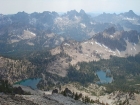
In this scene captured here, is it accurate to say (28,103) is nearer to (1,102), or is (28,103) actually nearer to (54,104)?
(1,102)

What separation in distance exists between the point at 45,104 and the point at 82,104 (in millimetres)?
48896

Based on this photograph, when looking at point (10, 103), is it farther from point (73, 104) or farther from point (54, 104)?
point (73, 104)

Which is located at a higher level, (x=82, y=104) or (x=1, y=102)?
(x=1, y=102)

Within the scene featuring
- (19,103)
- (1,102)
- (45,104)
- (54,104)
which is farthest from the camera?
(54,104)

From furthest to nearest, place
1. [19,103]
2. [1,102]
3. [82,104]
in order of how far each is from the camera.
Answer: [82,104] < [19,103] < [1,102]

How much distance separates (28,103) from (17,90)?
64.7 meters

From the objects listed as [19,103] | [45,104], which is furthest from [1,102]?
[45,104]

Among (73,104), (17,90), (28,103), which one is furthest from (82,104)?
(28,103)

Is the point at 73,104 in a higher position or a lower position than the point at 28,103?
lower

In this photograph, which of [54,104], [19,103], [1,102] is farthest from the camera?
[54,104]

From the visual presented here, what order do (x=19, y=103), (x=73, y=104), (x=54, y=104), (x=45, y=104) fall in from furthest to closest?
1. (x=73, y=104)
2. (x=54, y=104)
3. (x=45, y=104)
4. (x=19, y=103)

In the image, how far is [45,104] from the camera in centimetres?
10994

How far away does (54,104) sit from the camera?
11969 cm

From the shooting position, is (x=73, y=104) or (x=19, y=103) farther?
(x=73, y=104)
